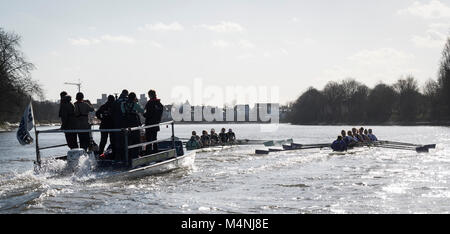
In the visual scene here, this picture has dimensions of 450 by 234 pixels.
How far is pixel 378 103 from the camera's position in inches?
4198

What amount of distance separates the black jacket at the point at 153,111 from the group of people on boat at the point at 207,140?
1382 centimetres

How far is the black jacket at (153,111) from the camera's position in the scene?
45.9 feet

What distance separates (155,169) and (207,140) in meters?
16.7

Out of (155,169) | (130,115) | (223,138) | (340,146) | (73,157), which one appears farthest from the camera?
(223,138)

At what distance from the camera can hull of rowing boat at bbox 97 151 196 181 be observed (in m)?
11.6

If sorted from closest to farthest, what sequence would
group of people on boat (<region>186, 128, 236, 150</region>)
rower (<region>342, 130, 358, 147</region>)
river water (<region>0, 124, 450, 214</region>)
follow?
1. river water (<region>0, 124, 450, 214</region>)
2. rower (<region>342, 130, 358, 147</region>)
3. group of people on boat (<region>186, 128, 236, 150</region>)

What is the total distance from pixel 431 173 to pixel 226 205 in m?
9.00

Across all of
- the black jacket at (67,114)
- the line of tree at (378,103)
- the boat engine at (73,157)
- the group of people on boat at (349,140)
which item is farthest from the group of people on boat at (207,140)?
the line of tree at (378,103)

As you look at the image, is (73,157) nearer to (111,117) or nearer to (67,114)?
(67,114)

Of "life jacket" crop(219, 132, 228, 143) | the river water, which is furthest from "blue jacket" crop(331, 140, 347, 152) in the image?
the river water

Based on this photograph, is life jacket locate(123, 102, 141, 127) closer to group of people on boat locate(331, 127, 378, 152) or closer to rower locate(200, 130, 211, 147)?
group of people on boat locate(331, 127, 378, 152)

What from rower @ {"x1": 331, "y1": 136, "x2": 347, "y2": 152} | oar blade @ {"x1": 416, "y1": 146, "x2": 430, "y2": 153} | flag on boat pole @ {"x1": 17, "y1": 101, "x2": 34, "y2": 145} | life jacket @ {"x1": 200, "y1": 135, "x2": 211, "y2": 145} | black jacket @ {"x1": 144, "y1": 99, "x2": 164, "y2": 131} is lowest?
oar blade @ {"x1": 416, "y1": 146, "x2": 430, "y2": 153}

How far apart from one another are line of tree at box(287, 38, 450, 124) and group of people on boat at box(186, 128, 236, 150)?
5211cm

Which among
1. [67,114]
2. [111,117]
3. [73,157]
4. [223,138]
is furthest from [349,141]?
[73,157]
